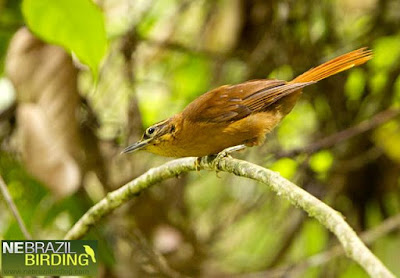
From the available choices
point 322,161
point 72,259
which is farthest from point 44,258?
point 322,161

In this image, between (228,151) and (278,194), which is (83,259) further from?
(278,194)

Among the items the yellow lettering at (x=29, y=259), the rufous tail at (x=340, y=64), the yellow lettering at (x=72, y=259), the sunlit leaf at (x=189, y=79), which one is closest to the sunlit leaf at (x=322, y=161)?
the sunlit leaf at (x=189, y=79)

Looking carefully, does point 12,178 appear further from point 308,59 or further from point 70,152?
point 308,59

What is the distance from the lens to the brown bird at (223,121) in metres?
2.37

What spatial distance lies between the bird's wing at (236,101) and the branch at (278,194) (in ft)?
0.63

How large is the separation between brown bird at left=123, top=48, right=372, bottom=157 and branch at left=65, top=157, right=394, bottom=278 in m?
0.09

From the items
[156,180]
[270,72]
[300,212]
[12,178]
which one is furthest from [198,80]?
[156,180]

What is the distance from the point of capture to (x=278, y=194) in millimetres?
1419

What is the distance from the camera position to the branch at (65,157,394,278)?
3.46ft

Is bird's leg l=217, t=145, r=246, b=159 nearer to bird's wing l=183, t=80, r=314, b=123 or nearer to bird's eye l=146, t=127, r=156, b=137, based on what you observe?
bird's wing l=183, t=80, r=314, b=123

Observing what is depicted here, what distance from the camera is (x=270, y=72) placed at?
3.63 metres

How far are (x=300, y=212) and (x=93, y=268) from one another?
1.46 metres

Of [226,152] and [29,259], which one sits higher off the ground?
[226,152]

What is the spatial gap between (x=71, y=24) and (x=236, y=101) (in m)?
0.76
